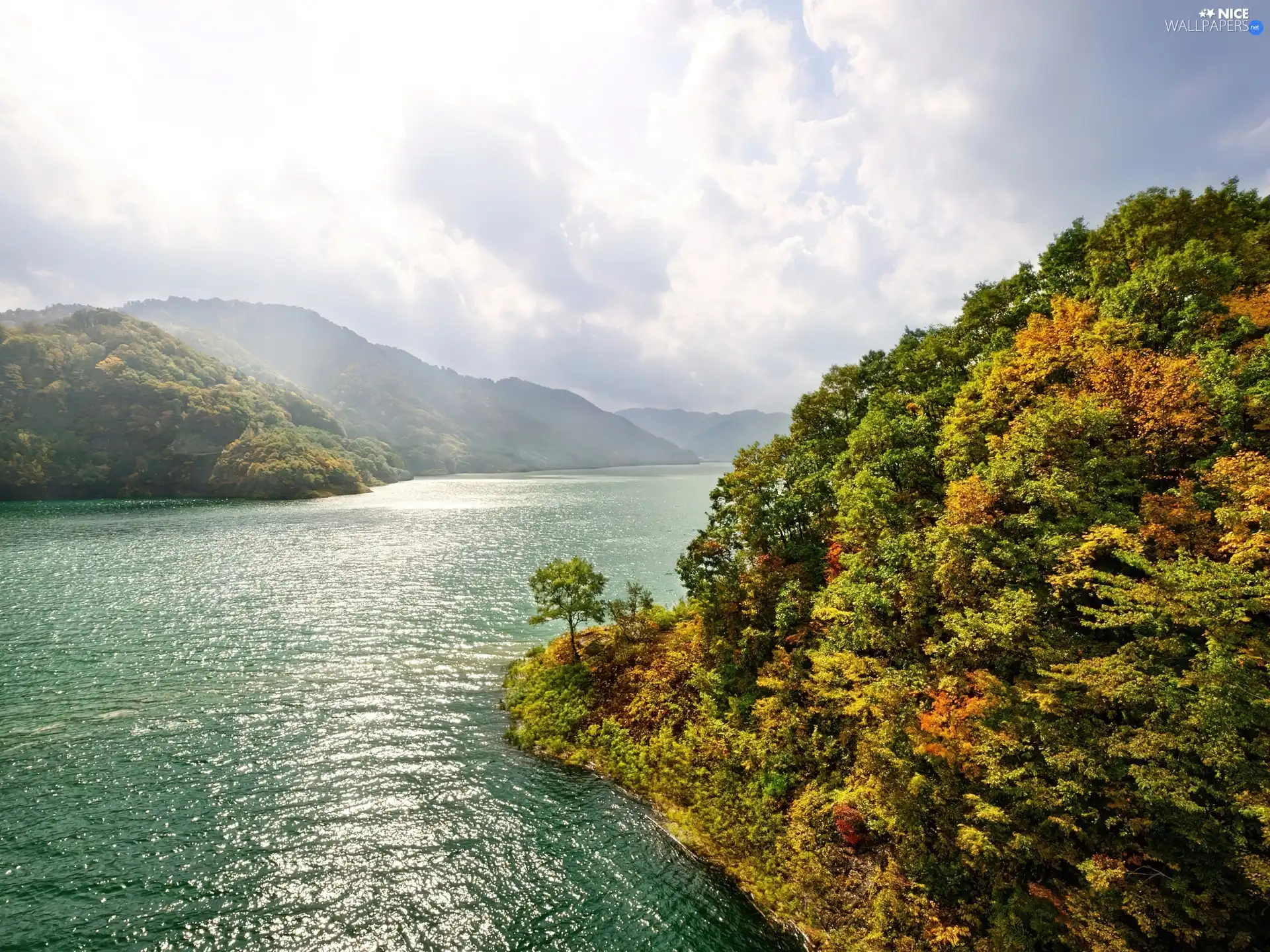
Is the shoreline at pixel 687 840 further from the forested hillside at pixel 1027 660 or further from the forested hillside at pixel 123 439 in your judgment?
the forested hillside at pixel 123 439

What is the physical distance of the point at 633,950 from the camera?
59.8 feet

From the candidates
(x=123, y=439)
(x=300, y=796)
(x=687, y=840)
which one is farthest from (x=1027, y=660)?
(x=123, y=439)

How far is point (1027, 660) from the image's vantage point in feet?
59.2

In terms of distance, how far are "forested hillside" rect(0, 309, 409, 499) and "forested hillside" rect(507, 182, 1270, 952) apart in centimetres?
18756

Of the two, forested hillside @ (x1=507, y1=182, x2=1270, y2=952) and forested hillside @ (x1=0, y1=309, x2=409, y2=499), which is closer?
forested hillside @ (x1=507, y1=182, x2=1270, y2=952)

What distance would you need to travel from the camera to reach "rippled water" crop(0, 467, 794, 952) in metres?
19.0

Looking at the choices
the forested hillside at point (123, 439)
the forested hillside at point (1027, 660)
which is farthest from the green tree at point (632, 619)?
the forested hillside at point (123, 439)

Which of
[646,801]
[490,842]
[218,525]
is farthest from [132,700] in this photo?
[218,525]

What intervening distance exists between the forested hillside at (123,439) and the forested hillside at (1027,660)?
188 m

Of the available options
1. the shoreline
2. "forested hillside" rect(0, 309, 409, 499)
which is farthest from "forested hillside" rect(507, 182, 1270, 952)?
"forested hillside" rect(0, 309, 409, 499)

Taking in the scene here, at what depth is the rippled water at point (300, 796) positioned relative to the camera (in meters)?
19.0

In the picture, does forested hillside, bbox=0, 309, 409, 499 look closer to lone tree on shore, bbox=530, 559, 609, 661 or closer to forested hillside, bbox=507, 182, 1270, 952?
lone tree on shore, bbox=530, 559, 609, 661

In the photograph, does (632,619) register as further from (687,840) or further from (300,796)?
(300,796)

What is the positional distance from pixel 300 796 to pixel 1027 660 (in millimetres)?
34803
